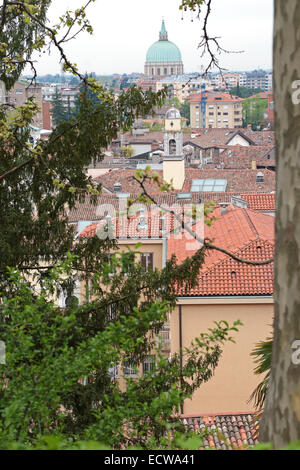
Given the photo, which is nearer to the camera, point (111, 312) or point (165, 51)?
point (111, 312)

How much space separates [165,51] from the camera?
198m

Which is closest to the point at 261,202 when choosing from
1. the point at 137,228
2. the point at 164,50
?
the point at 137,228

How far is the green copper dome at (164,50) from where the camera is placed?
195250 millimetres

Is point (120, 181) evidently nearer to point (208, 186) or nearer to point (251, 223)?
point (208, 186)

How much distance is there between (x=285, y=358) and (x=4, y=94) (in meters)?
7.14

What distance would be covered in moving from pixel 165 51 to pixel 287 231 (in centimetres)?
20025

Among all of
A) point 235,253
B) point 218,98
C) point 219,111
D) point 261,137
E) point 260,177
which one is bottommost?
point 260,177

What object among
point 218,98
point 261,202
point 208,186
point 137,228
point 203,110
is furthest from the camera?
point 203,110

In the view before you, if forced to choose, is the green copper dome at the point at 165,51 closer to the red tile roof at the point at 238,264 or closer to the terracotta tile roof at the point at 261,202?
the terracotta tile roof at the point at 261,202

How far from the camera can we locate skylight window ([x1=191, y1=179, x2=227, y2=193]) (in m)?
45.8

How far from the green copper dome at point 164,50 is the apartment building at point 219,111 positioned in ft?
189

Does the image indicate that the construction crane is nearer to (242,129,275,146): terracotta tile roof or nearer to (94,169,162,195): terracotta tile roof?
(242,129,275,146): terracotta tile roof

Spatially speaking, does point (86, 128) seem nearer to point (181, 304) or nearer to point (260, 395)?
point (260, 395)

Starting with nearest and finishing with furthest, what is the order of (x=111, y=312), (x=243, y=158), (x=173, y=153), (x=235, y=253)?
(x=111, y=312) < (x=235, y=253) < (x=173, y=153) < (x=243, y=158)
